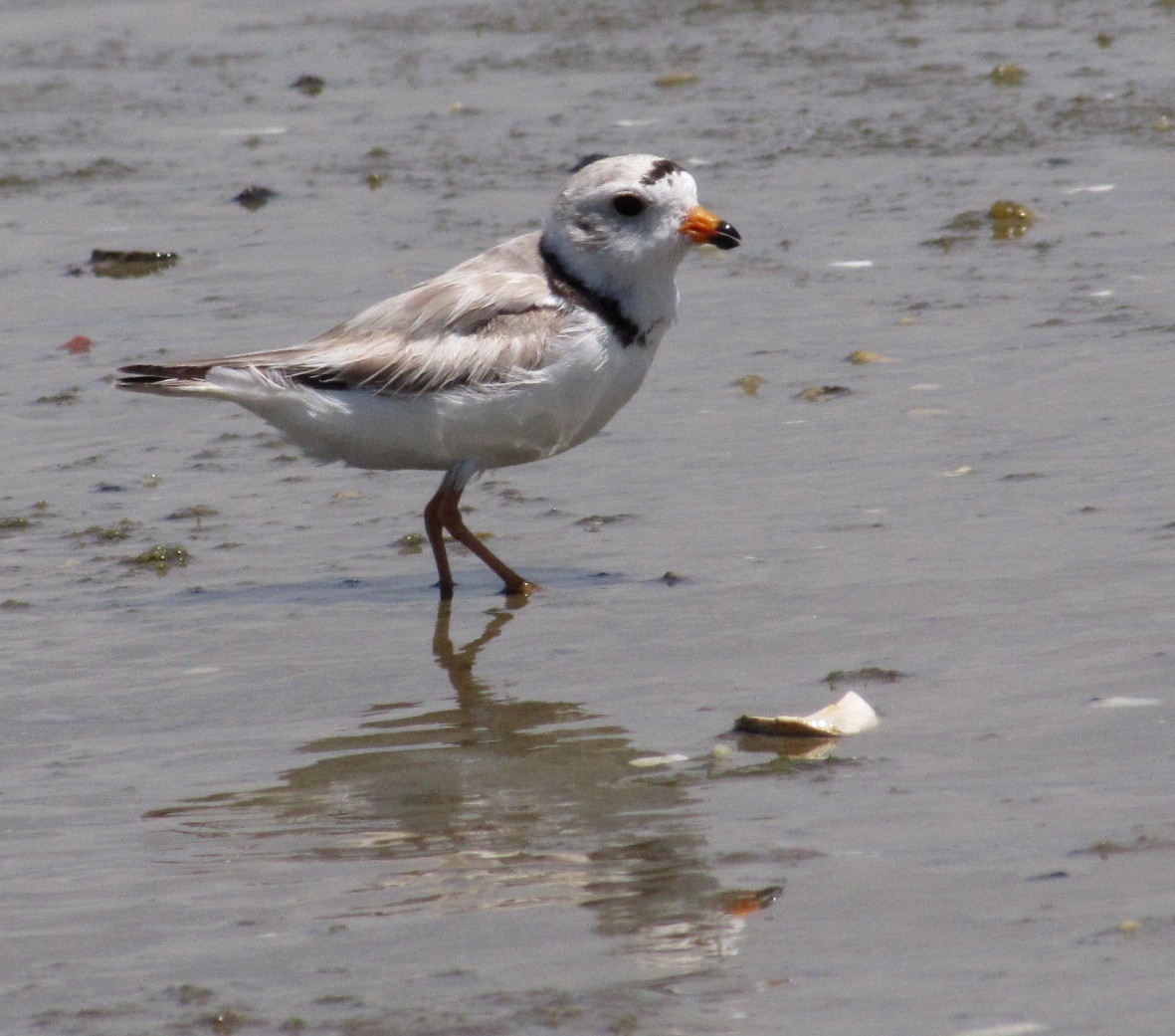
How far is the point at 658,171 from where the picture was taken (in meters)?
5.62

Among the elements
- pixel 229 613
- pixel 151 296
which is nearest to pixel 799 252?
pixel 151 296

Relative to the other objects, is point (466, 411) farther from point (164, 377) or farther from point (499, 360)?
point (164, 377)

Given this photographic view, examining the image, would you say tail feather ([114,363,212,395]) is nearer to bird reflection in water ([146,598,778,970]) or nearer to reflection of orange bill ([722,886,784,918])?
bird reflection in water ([146,598,778,970])

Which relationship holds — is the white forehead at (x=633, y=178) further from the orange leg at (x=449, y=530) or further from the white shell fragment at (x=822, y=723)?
the white shell fragment at (x=822, y=723)

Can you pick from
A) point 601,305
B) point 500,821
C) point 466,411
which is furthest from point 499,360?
point 500,821

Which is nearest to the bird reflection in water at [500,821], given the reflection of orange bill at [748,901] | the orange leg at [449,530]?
the reflection of orange bill at [748,901]

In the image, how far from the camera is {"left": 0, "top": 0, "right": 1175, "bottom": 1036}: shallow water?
323cm

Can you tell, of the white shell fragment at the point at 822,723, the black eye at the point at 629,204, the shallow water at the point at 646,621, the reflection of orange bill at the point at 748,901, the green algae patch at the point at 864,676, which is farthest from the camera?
the black eye at the point at 629,204

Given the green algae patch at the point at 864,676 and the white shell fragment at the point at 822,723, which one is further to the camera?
the green algae patch at the point at 864,676

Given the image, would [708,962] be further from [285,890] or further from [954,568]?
[954,568]

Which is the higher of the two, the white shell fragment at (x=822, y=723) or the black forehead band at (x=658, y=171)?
the black forehead band at (x=658, y=171)

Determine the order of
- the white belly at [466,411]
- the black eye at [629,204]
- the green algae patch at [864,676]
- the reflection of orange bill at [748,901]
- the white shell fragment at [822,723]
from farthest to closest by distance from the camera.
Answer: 1. the black eye at [629,204]
2. the white belly at [466,411]
3. the green algae patch at [864,676]
4. the white shell fragment at [822,723]
5. the reflection of orange bill at [748,901]

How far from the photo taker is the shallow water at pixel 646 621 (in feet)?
10.6

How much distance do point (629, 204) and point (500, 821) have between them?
2.26 metres
